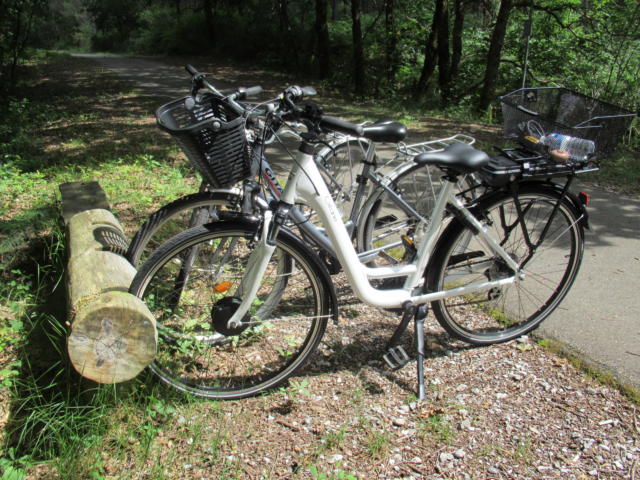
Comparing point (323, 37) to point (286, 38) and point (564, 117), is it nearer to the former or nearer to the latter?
point (286, 38)

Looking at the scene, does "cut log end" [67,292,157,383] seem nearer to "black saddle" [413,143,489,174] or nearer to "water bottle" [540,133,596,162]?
"black saddle" [413,143,489,174]

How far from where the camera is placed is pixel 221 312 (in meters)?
2.56

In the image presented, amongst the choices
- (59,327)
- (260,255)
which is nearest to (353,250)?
(260,255)

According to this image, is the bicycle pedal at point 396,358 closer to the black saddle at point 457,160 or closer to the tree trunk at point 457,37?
the black saddle at point 457,160

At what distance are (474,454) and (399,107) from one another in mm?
10111

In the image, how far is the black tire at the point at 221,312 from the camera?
240 cm

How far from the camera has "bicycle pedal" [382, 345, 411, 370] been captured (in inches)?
112

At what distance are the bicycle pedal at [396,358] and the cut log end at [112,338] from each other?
4.25ft

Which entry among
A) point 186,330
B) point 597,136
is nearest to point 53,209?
point 186,330

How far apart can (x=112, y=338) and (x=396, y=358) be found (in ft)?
4.96

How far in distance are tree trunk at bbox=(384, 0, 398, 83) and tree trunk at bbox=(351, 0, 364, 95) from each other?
3.22 feet

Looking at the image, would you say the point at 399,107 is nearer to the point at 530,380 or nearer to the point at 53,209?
the point at 53,209

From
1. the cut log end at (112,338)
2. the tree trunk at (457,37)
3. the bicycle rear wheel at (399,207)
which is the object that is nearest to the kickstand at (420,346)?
the bicycle rear wheel at (399,207)

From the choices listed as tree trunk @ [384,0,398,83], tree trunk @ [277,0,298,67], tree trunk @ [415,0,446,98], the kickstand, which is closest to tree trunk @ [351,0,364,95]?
tree trunk @ [384,0,398,83]
